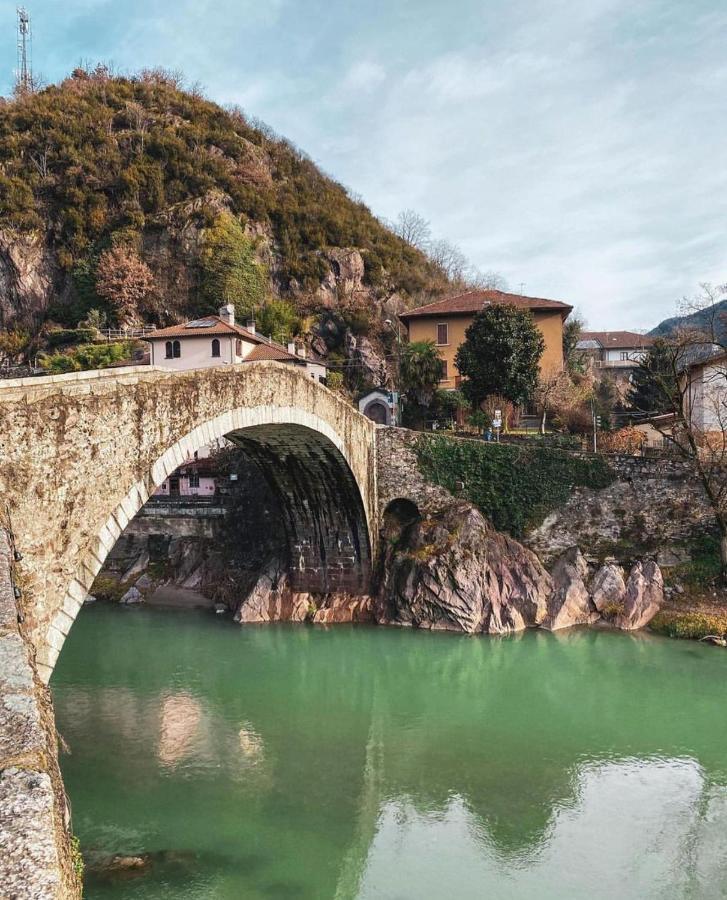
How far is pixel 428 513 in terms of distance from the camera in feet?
70.5

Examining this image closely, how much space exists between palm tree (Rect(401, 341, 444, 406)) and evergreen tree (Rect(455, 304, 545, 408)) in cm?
437

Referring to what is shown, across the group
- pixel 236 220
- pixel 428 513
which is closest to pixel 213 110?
pixel 236 220

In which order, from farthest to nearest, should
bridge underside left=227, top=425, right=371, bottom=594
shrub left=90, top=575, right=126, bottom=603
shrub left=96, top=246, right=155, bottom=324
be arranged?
1. shrub left=96, top=246, right=155, bottom=324
2. shrub left=90, top=575, right=126, bottom=603
3. bridge underside left=227, top=425, right=371, bottom=594

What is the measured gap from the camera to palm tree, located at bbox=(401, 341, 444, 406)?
105 feet

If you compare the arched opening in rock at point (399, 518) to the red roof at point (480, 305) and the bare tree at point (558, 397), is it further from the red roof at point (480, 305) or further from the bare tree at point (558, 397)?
the red roof at point (480, 305)

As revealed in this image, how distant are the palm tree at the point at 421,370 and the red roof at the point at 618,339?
3005 centimetres

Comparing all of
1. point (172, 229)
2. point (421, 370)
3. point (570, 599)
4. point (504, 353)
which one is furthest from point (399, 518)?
point (172, 229)

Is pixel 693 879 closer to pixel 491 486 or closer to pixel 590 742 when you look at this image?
pixel 590 742

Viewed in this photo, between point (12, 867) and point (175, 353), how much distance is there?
29799 mm

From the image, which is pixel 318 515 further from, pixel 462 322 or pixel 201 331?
pixel 462 322

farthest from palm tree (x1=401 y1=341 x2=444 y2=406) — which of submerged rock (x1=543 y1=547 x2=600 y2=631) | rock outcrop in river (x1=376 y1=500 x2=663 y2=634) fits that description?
submerged rock (x1=543 y1=547 x2=600 y2=631)

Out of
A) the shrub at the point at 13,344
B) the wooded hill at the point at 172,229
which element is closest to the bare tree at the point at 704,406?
the wooded hill at the point at 172,229

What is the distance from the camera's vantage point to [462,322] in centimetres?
3356

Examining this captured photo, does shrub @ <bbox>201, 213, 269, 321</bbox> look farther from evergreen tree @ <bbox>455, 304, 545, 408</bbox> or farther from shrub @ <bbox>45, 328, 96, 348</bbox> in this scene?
evergreen tree @ <bbox>455, 304, 545, 408</bbox>
